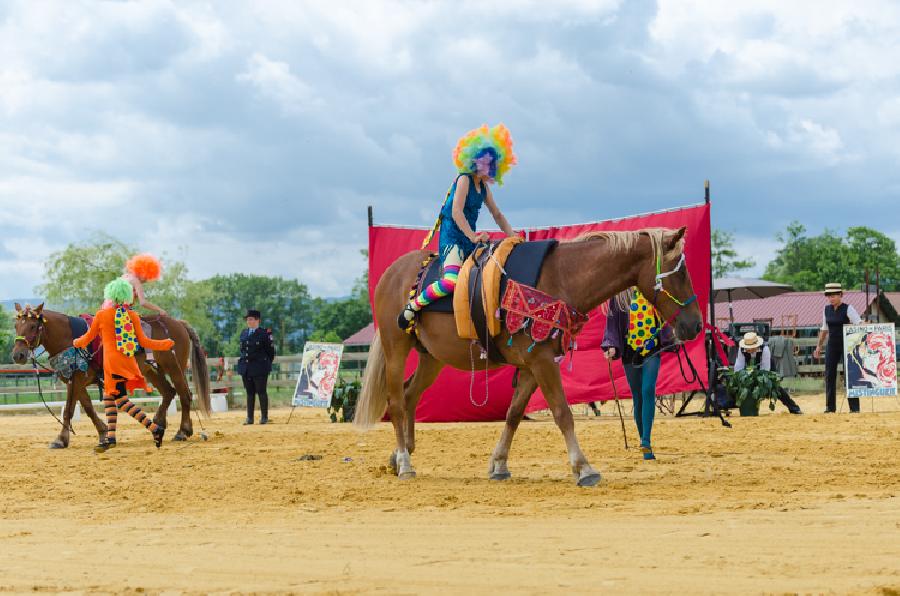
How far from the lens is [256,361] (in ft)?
58.1

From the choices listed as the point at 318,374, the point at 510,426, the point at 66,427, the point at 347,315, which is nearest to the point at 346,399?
the point at 318,374

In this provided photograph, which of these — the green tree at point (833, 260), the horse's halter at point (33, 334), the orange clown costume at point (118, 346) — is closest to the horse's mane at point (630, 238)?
the orange clown costume at point (118, 346)

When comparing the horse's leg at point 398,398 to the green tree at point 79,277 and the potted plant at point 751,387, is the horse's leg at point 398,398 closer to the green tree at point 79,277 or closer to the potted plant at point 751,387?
the potted plant at point 751,387

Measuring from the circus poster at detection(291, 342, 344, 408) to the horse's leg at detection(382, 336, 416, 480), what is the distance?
9.77 meters

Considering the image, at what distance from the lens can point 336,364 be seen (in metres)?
18.3

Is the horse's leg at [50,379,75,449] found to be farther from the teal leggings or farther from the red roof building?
the red roof building

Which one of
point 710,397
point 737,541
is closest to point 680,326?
point 737,541

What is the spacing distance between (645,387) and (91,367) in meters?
7.14

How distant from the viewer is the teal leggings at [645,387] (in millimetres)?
9383

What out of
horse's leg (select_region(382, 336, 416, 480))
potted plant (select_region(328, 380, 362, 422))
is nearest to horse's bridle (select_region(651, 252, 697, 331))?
horse's leg (select_region(382, 336, 416, 480))

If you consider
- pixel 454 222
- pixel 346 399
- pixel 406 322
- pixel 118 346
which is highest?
pixel 454 222

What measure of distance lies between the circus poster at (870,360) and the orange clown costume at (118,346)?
10.4 m

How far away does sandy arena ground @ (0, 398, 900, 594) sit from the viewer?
169 inches

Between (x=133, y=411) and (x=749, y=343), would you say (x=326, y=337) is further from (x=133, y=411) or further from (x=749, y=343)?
(x=133, y=411)
